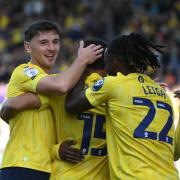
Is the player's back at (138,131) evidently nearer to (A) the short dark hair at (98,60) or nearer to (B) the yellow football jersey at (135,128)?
Answer: (B) the yellow football jersey at (135,128)

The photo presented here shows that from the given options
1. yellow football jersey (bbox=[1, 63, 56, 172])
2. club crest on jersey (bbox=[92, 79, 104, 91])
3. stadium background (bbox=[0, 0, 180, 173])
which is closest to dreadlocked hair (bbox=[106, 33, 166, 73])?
club crest on jersey (bbox=[92, 79, 104, 91])

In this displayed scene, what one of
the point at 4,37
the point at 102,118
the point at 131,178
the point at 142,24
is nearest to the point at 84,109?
the point at 102,118

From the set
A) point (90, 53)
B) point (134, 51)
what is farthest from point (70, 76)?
point (134, 51)

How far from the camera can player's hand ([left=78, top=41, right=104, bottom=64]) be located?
20.2 ft

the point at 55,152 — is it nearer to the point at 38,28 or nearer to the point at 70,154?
the point at 70,154

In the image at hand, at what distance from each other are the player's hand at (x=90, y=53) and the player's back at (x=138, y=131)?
382mm

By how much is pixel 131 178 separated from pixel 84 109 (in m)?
0.67

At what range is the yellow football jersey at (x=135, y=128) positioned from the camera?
18.7ft

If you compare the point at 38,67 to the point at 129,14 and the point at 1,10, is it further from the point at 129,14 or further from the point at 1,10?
the point at 1,10

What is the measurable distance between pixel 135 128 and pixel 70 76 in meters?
0.70

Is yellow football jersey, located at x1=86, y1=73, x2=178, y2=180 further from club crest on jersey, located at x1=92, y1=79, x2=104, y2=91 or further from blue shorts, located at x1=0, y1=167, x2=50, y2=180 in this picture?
blue shorts, located at x1=0, y1=167, x2=50, y2=180

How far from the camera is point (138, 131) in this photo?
18.8ft

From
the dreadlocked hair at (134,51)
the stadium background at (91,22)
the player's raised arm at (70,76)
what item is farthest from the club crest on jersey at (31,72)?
the stadium background at (91,22)

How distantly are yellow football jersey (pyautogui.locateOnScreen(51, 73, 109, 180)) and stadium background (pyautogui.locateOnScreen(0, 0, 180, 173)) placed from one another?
12435 millimetres
